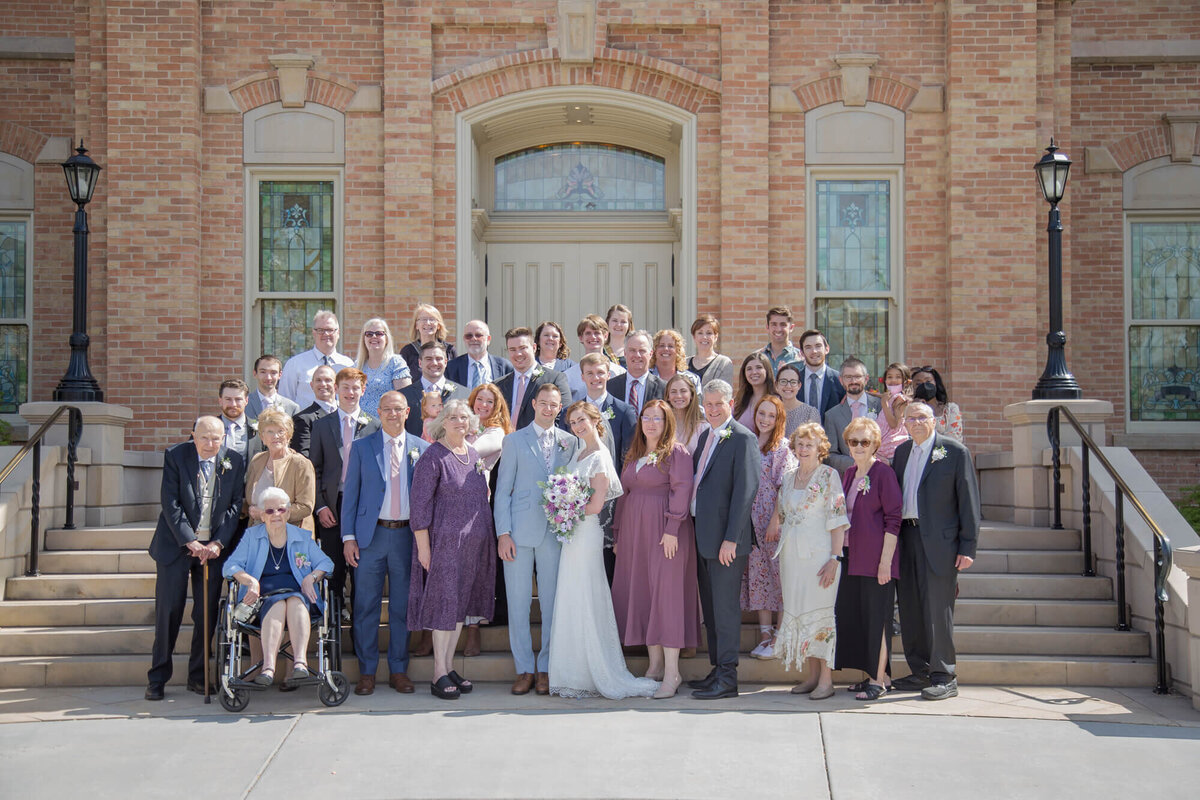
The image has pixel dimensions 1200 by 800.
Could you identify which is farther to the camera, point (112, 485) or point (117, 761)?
point (112, 485)

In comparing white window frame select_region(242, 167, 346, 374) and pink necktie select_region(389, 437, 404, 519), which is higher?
white window frame select_region(242, 167, 346, 374)

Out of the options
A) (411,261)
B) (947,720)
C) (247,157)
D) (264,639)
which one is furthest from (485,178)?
(947,720)

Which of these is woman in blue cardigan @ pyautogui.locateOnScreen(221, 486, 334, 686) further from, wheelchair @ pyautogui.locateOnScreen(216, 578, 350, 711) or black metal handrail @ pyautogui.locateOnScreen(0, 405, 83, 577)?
black metal handrail @ pyautogui.locateOnScreen(0, 405, 83, 577)

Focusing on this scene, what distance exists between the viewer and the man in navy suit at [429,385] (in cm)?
827

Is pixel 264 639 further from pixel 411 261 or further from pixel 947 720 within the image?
pixel 411 261

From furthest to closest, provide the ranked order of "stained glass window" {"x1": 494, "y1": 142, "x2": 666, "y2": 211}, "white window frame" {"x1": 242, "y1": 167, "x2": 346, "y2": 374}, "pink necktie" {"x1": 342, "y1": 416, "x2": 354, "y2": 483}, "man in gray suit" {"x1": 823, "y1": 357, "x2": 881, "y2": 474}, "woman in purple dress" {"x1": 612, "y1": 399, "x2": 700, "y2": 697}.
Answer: "stained glass window" {"x1": 494, "y1": 142, "x2": 666, "y2": 211}, "white window frame" {"x1": 242, "y1": 167, "x2": 346, "y2": 374}, "man in gray suit" {"x1": 823, "y1": 357, "x2": 881, "y2": 474}, "pink necktie" {"x1": 342, "y1": 416, "x2": 354, "y2": 483}, "woman in purple dress" {"x1": 612, "y1": 399, "x2": 700, "y2": 697}

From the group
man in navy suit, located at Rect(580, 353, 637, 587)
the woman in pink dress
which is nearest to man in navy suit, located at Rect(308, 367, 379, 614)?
man in navy suit, located at Rect(580, 353, 637, 587)

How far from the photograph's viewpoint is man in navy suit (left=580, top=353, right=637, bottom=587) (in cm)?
787

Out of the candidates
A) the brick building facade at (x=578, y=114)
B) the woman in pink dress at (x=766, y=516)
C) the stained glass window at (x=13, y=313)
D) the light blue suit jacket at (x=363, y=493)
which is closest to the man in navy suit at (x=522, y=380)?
the light blue suit jacket at (x=363, y=493)

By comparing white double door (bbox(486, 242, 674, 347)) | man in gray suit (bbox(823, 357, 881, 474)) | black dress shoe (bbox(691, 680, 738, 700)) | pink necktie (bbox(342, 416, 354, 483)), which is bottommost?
black dress shoe (bbox(691, 680, 738, 700))

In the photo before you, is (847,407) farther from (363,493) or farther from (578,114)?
(578,114)

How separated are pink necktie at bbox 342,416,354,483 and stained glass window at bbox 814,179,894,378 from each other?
5.57m

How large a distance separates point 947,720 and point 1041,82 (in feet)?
24.7

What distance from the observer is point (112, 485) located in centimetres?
991
